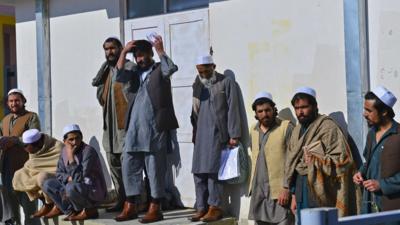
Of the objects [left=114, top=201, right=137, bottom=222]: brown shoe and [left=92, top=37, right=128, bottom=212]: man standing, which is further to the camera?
[left=92, top=37, right=128, bottom=212]: man standing

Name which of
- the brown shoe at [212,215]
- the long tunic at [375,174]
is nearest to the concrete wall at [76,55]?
the brown shoe at [212,215]

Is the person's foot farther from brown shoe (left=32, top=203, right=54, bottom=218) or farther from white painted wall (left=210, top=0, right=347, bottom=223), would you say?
white painted wall (left=210, top=0, right=347, bottom=223)

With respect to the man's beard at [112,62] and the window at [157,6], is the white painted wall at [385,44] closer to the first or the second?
the window at [157,6]

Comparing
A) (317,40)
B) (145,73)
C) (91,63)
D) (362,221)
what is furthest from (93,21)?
(362,221)

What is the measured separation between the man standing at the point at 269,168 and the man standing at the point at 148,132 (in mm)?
947

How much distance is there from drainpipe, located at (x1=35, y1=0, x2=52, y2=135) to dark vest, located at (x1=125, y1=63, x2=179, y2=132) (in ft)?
7.46

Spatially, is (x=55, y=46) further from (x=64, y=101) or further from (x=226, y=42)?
(x=226, y=42)

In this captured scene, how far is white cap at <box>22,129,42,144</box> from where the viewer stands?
714cm

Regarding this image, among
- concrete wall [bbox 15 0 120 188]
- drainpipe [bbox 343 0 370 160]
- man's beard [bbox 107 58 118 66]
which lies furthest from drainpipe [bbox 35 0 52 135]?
drainpipe [bbox 343 0 370 160]

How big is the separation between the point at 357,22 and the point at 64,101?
3.96 meters

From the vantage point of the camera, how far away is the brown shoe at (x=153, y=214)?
6.22 metres

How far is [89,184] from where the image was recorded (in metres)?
6.73

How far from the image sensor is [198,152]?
6.34 metres

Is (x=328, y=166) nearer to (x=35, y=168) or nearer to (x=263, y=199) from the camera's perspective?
(x=263, y=199)
